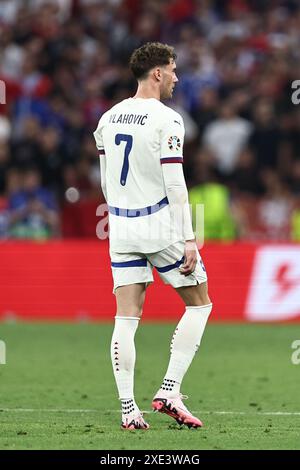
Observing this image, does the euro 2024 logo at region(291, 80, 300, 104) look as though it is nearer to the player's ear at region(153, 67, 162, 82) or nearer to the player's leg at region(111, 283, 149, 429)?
the player's ear at region(153, 67, 162, 82)

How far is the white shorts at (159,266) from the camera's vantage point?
25.6ft

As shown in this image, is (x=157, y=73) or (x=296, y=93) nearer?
(x=157, y=73)

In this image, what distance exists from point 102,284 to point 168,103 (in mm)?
3542

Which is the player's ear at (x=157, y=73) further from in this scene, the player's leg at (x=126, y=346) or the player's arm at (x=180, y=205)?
the player's leg at (x=126, y=346)

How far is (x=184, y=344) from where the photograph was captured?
26.1ft

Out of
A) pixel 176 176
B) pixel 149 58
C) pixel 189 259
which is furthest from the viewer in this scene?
pixel 149 58

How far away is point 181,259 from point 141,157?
28.8 inches

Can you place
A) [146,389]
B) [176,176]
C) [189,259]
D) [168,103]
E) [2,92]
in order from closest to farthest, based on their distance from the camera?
1. [176,176]
2. [189,259]
3. [146,389]
4. [2,92]
5. [168,103]

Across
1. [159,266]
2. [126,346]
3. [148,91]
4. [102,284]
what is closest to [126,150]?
[148,91]

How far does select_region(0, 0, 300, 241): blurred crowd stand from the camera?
57.9 feet

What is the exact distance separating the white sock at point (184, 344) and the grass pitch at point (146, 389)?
31 centimetres

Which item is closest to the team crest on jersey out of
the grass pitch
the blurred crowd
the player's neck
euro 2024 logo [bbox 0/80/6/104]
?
the player's neck

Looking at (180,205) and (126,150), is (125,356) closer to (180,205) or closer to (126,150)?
(180,205)

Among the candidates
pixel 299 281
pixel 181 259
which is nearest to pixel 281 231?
pixel 299 281
